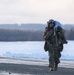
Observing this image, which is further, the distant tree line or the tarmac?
the distant tree line

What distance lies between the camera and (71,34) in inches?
4707

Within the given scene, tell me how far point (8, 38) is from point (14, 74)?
344 feet

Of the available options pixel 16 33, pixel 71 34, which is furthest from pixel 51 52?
pixel 16 33

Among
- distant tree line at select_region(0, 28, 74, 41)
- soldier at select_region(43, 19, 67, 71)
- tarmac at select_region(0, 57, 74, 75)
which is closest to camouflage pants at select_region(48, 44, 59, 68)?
soldier at select_region(43, 19, 67, 71)

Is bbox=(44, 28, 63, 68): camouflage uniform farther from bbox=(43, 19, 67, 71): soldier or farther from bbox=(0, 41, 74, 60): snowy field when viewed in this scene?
bbox=(0, 41, 74, 60): snowy field

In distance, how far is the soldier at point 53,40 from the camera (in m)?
19.1

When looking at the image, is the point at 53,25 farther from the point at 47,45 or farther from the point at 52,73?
the point at 52,73

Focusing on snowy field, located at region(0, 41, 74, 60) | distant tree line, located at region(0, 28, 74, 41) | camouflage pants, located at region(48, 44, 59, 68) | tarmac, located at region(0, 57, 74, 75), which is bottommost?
distant tree line, located at region(0, 28, 74, 41)

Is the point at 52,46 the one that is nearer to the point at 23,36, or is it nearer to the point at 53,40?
the point at 53,40

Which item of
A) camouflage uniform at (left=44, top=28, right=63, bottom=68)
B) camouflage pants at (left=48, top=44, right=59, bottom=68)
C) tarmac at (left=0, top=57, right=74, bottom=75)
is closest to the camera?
tarmac at (left=0, top=57, right=74, bottom=75)

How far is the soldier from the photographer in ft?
62.5

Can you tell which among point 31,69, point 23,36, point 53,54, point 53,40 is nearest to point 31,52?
point 31,69

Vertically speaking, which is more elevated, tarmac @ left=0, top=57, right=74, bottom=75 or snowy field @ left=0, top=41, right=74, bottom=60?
tarmac @ left=0, top=57, right=74, bottom=75

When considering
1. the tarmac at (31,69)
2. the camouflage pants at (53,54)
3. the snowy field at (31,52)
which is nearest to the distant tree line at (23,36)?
the snowy field at (31,52)
